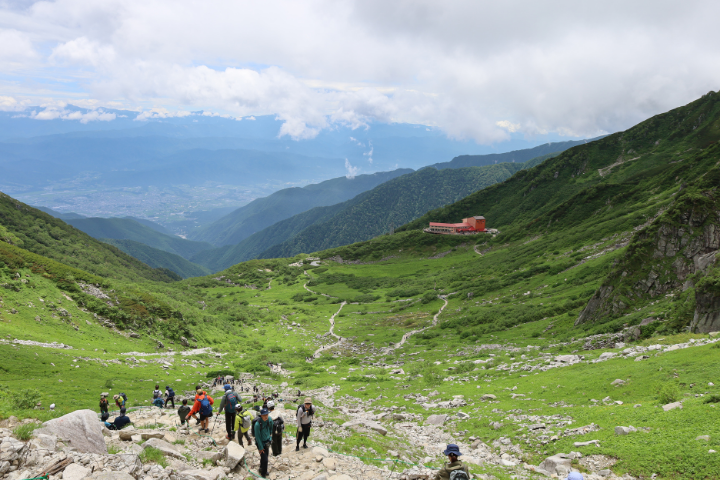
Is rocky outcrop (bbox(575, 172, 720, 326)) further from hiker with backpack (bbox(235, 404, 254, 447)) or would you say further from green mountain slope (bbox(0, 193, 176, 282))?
green mountain slope (bbox(0, 193, 176, 282))

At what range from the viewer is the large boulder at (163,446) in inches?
527

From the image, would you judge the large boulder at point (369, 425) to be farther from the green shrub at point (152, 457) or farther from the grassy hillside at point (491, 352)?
the green shrub at point (152, 457)

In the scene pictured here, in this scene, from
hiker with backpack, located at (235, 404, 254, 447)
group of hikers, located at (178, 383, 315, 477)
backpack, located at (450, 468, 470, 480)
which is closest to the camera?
backpack, located at (450, 468, 470, 480)

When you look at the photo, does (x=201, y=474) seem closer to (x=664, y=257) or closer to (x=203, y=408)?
→ (x=203, y=408)

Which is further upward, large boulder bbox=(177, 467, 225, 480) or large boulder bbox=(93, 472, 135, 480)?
large boulder bbox=(93, 472, 135, 480)

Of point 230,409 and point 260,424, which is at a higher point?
point 260,424

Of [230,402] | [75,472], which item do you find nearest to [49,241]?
[230,402]

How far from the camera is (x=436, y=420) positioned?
22594 mm

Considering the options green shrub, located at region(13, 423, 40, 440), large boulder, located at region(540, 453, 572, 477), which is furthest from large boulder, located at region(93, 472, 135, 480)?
large boulder, located at region(540, 453, 572, 477)

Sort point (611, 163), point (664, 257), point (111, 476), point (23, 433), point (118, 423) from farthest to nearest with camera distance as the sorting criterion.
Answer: point (611, 163), point (664, 257), point (118, 423), point (23, 433), point (111, 476)

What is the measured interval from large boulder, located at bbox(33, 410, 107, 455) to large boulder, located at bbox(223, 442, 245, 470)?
4223 mm

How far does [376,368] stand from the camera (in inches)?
1654

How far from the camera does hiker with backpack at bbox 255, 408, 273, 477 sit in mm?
13797

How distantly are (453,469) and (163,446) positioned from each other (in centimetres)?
1105
